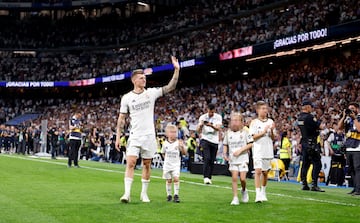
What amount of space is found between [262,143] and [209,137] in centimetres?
513

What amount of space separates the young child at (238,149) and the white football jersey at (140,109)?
161cm

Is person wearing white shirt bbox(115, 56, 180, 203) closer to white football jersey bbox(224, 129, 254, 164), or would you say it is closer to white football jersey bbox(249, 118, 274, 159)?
white football jersey bbox(224, 129, 254, 164)

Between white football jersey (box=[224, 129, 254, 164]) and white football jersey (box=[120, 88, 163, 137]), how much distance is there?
1.61 metres

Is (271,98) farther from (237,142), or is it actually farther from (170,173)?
(170,173)

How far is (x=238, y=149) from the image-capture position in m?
10.8

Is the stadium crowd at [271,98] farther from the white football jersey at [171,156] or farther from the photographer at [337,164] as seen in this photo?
the white football jersey at [171,156]

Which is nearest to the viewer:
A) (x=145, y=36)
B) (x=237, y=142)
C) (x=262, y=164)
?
(x=237, y=142)

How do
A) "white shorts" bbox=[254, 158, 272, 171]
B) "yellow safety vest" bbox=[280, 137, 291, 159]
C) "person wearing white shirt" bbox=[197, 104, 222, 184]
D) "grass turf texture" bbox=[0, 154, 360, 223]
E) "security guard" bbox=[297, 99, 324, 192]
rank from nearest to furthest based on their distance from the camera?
"grass turf texture" bbox=[0, 154, 360, 223], "white shorts" bbox=[254, 158, 272, 171], "security guard" bbox=[297, 99, 324, 192], "person wearing white shirt" bbox=[197, 104, 222, 184], "yellow safety vest" bbox=[280, 137, 291, 159]

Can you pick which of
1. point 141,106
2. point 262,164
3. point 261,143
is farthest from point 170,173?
point 261,143

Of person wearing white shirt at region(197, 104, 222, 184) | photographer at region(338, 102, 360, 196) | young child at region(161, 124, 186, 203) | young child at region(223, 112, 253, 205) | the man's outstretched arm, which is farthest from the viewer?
person wearing white shirt at region(197, 104, 222, 184)

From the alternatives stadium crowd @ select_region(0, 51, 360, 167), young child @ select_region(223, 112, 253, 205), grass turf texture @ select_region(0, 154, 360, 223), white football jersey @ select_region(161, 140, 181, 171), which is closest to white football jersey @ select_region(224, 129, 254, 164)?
young child @ select_region(223, 112, 253, 205)

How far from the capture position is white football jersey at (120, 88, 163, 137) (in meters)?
10.3

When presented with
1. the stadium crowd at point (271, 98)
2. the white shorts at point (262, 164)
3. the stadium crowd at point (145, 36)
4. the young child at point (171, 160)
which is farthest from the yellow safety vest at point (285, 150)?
the stadium crowd at point (145, 36)

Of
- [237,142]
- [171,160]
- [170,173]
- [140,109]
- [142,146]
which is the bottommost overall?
[170,173]
